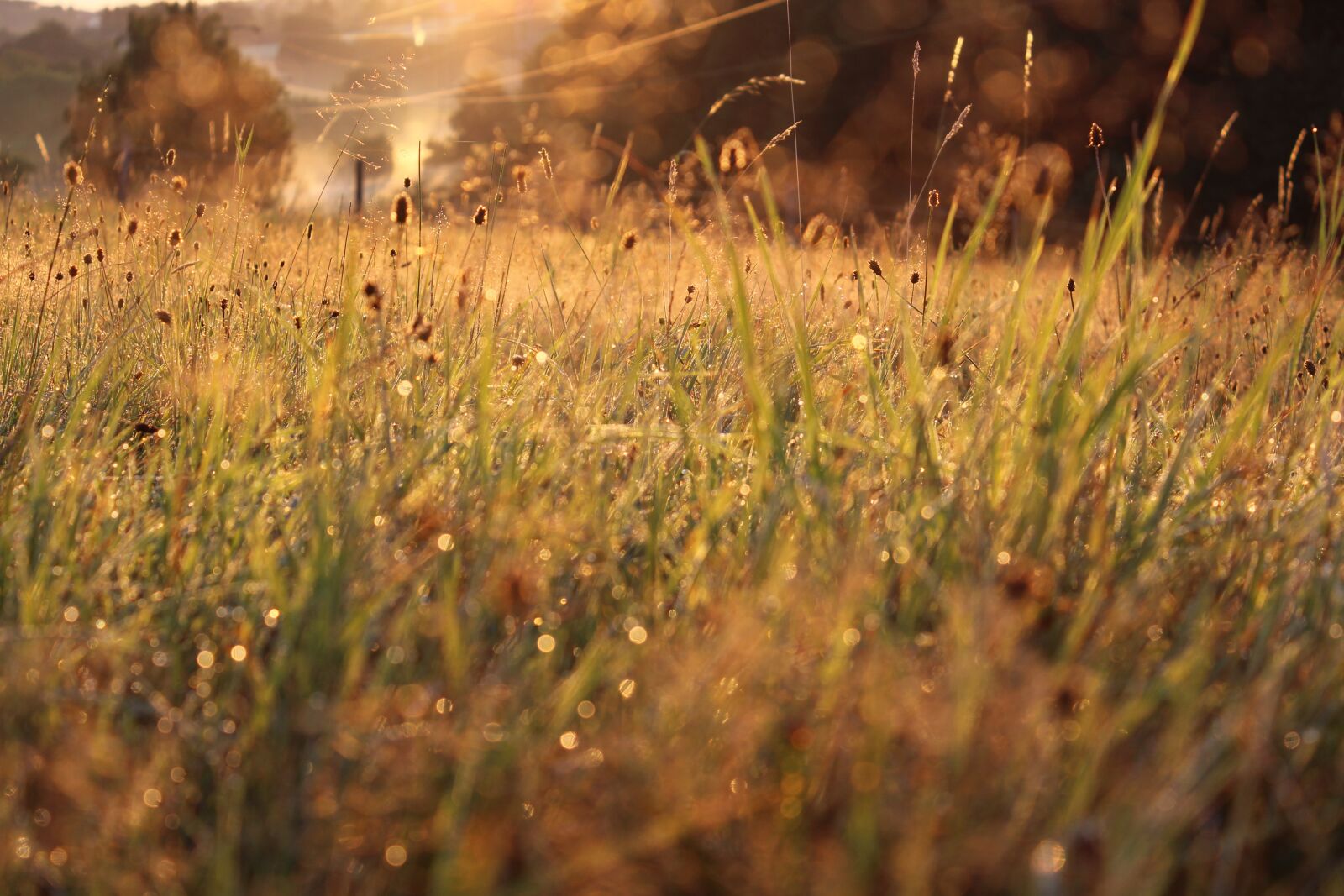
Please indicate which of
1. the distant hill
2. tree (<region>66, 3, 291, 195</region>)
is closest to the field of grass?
tree (<region>66, 3, 291, 195</region>)

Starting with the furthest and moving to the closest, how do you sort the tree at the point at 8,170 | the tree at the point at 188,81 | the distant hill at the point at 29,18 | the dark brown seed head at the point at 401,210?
the distant hill at the point at 29,18, the tree at the point at 188,81, the tree at the point at 8,170, the dark brown seed head at the point at 401,210

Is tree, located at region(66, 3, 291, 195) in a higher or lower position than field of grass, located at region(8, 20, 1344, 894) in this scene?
lower

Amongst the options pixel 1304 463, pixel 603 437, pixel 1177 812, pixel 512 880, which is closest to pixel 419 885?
pixel 512 880

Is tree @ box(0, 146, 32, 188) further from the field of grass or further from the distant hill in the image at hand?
the distant hill

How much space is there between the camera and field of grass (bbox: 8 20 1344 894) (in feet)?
3.09

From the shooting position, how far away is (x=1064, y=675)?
1109 millimetres

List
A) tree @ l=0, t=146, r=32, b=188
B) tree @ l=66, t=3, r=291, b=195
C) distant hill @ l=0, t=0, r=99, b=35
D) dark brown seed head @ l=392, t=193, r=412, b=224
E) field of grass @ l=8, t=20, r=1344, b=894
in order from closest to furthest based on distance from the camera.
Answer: field of grass @ l=8, t=20, r=1344, b=894
dark brown seed head @ l=392, t=193, r=412, b=224
tree @ l=0, t=146, r=32, b=188
tree @ l=66, t=3, r=291, b=195
distant hill @ l=0, t=0, r=99, b=35

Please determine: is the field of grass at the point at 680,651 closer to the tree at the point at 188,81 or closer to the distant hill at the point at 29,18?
the tree at the point at 188,81

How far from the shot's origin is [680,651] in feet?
3.99

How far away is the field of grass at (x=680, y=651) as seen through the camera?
942 millimetres

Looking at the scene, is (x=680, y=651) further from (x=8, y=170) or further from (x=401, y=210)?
(x=8, y=170)

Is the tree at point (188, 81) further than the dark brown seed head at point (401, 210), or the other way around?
the tree at point (188, 81)

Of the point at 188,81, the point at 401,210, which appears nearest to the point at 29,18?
the point at 188,81

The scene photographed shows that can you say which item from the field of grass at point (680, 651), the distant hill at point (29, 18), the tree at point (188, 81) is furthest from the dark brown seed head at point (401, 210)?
the distant hill at point (29, 18)
